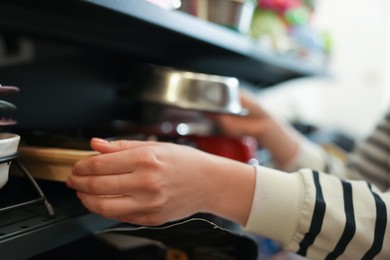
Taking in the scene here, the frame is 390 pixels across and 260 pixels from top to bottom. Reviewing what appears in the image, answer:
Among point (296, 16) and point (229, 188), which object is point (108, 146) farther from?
point (296, 16)

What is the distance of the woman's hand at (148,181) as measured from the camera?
14.7 inches

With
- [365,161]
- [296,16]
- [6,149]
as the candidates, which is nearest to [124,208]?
[6,149]

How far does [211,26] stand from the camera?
616mm

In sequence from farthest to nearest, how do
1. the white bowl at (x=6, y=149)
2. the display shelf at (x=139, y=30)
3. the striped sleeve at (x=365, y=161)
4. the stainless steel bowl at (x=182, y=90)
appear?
the striped sleeve at (x=365, y=161)
the stainless steel bowl at (x=182, y=90)
the display shelf at (x=139, y=30)
the white bowl at (x=6, y=149)

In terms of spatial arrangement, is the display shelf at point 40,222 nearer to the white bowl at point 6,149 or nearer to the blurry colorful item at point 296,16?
the white bowl at point 6,149

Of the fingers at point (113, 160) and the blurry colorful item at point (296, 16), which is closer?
the fingers at point (113, 160)

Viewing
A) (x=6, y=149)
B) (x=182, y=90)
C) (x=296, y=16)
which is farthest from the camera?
(x=296, y=16)

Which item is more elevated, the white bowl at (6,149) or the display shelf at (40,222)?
the white bowl at (6,149)

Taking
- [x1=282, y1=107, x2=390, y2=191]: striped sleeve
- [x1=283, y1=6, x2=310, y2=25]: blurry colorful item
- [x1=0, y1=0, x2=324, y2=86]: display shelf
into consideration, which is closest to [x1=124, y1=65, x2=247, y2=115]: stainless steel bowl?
[x1=0, y1=0, x2=324, y2=86]: display shelf

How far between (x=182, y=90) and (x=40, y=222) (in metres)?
0.31

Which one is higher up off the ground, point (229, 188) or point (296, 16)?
point (296, 16)

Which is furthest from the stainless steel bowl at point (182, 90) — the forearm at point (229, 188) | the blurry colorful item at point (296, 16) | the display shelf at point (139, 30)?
the blurry colorful item at point (296, 16)

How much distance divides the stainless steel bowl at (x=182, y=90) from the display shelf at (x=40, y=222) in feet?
0.72

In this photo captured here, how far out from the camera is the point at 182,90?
0.62m
